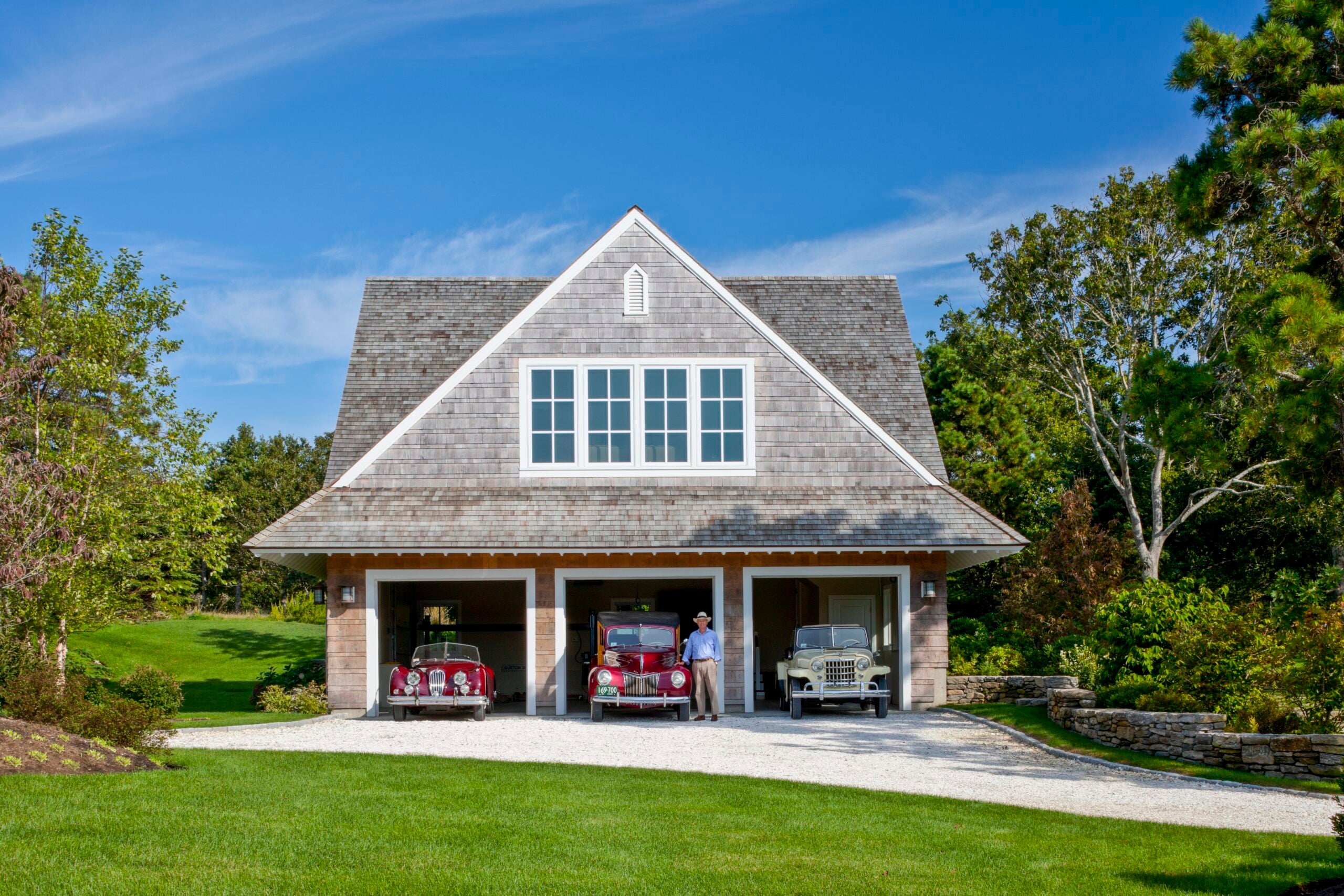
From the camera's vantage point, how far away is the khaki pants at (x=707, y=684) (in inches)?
752

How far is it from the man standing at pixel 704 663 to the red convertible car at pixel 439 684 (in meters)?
3.30

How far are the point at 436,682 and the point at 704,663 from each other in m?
4.23

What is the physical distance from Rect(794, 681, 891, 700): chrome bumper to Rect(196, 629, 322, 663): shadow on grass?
63.8ft

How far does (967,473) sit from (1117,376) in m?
5.38

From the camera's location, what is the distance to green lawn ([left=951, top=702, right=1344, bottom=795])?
40.8 feet

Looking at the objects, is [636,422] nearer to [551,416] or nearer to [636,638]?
[551,416]

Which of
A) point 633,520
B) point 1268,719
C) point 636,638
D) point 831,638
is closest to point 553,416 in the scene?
point 633,520

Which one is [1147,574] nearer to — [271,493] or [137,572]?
[137,572]

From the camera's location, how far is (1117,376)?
3266 centimetres

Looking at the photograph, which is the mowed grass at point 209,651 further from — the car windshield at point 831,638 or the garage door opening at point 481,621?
the car windshield at point 831,638

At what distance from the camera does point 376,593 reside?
797 inches

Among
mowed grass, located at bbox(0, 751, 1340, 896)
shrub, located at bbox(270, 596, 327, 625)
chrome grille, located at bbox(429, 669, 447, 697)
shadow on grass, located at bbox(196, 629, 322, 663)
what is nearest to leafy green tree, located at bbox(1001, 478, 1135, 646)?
chrome grille, located at bbox(429, 669, 447, 697)

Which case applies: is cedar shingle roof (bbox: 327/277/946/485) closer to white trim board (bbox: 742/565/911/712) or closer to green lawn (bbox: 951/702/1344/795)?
white trim board (bbox: 742/565/911/712)

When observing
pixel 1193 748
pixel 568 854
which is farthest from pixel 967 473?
pixel 568 854
